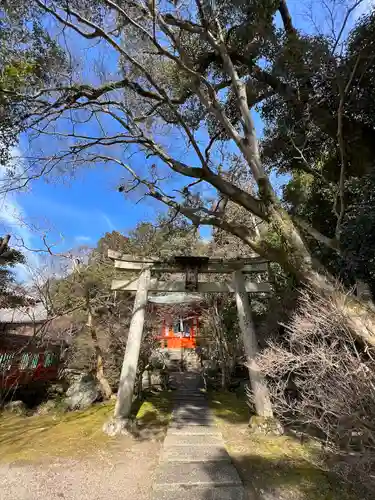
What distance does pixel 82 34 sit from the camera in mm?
5516

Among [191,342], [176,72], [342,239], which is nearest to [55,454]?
[342,239]

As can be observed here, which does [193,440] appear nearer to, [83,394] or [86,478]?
[86,478]

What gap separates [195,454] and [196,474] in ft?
2.40

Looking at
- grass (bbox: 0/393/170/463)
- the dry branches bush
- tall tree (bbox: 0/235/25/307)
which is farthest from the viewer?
tall tree (bbox: 0/235/25/307)

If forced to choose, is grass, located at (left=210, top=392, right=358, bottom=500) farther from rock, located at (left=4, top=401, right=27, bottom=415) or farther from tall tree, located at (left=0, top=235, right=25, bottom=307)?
tall tree, located at (left=0, top=235, right=25, bottom=307)

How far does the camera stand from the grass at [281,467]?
3666 mm

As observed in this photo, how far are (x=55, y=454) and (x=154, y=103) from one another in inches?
288

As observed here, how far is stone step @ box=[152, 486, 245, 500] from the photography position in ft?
11.6

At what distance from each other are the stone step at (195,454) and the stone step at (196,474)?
0.14m

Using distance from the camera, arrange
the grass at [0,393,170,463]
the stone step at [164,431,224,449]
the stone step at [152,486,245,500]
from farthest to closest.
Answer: the stone step at [164,431,224,449] < the grass at [0,393,170,463] < the stone step at [152,486,245,500]

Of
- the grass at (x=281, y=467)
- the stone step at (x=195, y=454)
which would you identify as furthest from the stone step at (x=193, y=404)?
the stone step at (x=195, y=454)

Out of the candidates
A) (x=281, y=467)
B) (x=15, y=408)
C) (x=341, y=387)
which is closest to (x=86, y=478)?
(x=281, y=467)

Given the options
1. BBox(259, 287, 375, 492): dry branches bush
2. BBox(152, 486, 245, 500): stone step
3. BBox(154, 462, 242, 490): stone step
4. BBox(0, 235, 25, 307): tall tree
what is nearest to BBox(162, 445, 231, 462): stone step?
BBox(154, 462, 242, 490): stone step

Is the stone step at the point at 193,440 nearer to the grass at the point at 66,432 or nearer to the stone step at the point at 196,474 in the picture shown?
the grass at the point at 66,432
